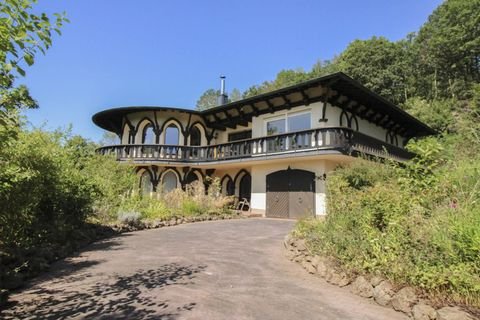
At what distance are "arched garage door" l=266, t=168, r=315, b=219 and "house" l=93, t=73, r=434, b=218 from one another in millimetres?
49

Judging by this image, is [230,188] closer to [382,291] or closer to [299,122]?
[299,122]

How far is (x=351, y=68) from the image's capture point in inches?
1342

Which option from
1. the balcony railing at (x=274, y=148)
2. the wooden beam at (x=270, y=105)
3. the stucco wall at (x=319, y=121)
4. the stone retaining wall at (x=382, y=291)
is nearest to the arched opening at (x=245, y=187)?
the balcony railing at (x=274, y=148)

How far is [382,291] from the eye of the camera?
421 centimetres

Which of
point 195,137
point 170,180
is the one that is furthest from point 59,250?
point 195,137

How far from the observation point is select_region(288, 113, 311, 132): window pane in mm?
15469

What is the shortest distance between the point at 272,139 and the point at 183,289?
11571 mm

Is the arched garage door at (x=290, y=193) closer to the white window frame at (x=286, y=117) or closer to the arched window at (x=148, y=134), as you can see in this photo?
the white window frame at (x=286, y=117)

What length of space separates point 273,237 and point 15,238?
21.6 feet

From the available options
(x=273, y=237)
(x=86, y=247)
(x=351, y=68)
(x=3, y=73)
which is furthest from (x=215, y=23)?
(x=351, y=68)

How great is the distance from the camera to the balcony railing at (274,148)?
13.2 m

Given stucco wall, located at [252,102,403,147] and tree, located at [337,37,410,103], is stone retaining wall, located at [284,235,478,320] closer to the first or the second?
stucco wall, located at [252,102,403,147]

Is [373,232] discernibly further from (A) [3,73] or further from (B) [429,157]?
(A) [3,73]

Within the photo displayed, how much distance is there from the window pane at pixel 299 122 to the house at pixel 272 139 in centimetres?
5
